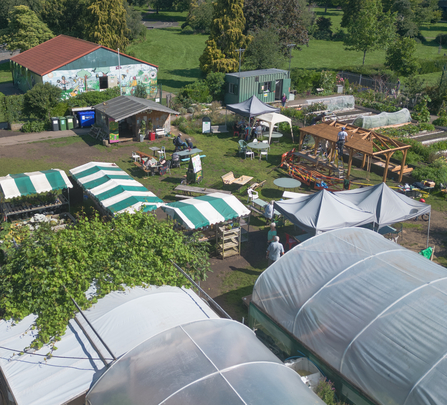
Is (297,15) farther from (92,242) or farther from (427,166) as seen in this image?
(92,242)

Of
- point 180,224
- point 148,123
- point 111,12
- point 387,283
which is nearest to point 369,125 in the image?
point 148,123

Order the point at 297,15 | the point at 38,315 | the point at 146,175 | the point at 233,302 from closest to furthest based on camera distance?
the point at 38,315 < the point at 233,302 < the point at 146,175 < the point at 297,15

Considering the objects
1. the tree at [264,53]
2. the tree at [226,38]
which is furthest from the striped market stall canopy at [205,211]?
the tree at [264,53]

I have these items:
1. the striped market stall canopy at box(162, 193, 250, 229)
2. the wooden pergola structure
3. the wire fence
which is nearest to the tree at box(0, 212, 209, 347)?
the striped market stall canopy at box(162, 193, 250, 229)

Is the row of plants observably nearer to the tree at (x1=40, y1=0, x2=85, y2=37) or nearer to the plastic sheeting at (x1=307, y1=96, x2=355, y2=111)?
the plastic sheeting at (x1=307, y1=96, x2=355, y2=111)

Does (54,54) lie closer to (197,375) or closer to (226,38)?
(226,38)

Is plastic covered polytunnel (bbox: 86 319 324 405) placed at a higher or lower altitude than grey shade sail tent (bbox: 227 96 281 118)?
lower

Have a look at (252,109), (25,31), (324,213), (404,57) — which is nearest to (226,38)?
(252,109)
